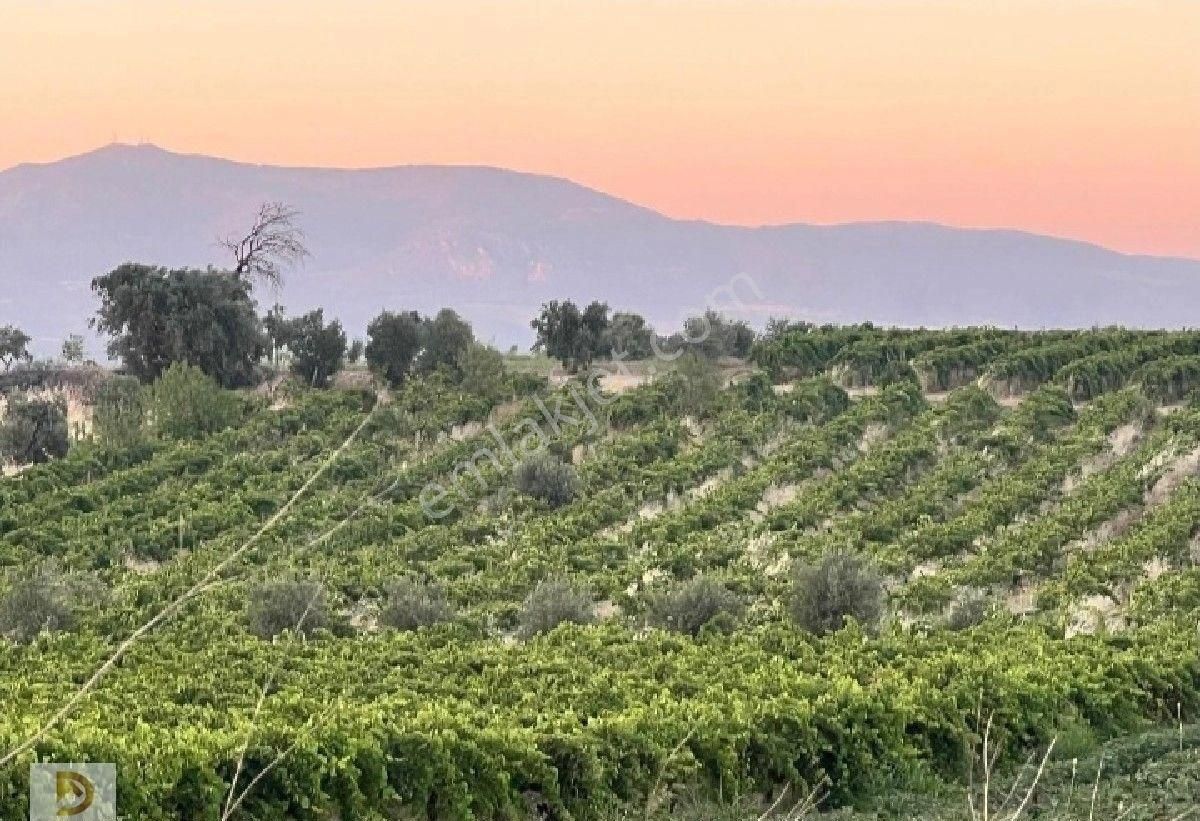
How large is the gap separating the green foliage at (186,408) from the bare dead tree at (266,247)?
1235 cm

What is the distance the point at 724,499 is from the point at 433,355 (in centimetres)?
1907

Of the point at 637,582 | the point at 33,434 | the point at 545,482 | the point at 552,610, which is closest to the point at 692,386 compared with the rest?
the point at 545,482

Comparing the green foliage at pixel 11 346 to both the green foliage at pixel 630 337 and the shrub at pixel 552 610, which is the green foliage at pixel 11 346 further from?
the shrub at pixel 552 610

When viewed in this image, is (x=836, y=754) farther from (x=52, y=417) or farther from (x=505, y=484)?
(x=52, y=417)

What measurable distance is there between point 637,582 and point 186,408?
18.1 m

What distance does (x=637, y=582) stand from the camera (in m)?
20.9

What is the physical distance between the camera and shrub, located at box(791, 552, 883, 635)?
58.6ft

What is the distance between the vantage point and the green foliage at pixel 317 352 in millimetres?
45719

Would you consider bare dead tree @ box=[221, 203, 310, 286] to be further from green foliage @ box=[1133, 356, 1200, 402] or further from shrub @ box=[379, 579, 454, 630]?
shrub @ box=[379, 579, 454, 630]

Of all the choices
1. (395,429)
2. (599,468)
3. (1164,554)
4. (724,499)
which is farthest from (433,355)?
(1164,554)

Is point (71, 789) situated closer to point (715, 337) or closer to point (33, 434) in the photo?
point (33, 434)

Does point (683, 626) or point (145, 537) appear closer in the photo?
point (683, 626)

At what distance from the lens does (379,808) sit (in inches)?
367

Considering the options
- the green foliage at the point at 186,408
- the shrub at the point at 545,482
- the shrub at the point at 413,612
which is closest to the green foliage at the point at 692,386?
the shrub at the point at 545,482
